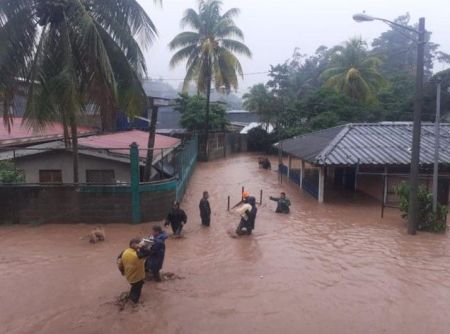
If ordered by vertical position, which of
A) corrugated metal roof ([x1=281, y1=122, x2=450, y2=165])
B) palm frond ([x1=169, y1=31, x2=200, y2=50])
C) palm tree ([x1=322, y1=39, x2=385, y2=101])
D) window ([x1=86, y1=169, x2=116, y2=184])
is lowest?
window ([x1=86, y1=169, x2=116, y2=184])

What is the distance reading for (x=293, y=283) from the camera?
903 centimetres

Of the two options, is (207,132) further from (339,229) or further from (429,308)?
(429,308)

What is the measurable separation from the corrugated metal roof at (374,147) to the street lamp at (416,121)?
4577mm

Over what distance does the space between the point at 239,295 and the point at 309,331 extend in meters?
1.74

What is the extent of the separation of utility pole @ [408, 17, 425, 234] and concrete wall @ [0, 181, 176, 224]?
812 cm

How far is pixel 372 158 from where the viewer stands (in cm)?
1773

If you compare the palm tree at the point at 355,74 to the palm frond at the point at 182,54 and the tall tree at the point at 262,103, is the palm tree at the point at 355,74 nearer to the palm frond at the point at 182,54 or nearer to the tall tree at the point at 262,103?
the tall tree at the point at 262,103

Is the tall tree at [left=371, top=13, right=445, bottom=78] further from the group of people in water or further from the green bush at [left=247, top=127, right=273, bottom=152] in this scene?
the group of people in water

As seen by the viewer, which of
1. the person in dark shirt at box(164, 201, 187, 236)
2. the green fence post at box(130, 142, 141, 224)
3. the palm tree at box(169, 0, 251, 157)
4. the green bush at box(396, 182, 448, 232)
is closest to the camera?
the person in dark shirt at box(164, 201, 187, 236)

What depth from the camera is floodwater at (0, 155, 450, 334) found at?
23.7 feet

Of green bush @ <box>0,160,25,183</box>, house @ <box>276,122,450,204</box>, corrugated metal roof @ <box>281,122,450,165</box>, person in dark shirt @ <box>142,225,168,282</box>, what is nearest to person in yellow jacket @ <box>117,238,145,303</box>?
person in dark shirt @ <box>142,225,168,282</box>

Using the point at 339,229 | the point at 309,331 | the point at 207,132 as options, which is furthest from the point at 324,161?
the point at 207,132

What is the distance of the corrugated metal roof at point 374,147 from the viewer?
1752 centimetres

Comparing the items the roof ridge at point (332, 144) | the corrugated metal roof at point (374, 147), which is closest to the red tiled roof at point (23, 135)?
the roof ridge at point (332, 144)
